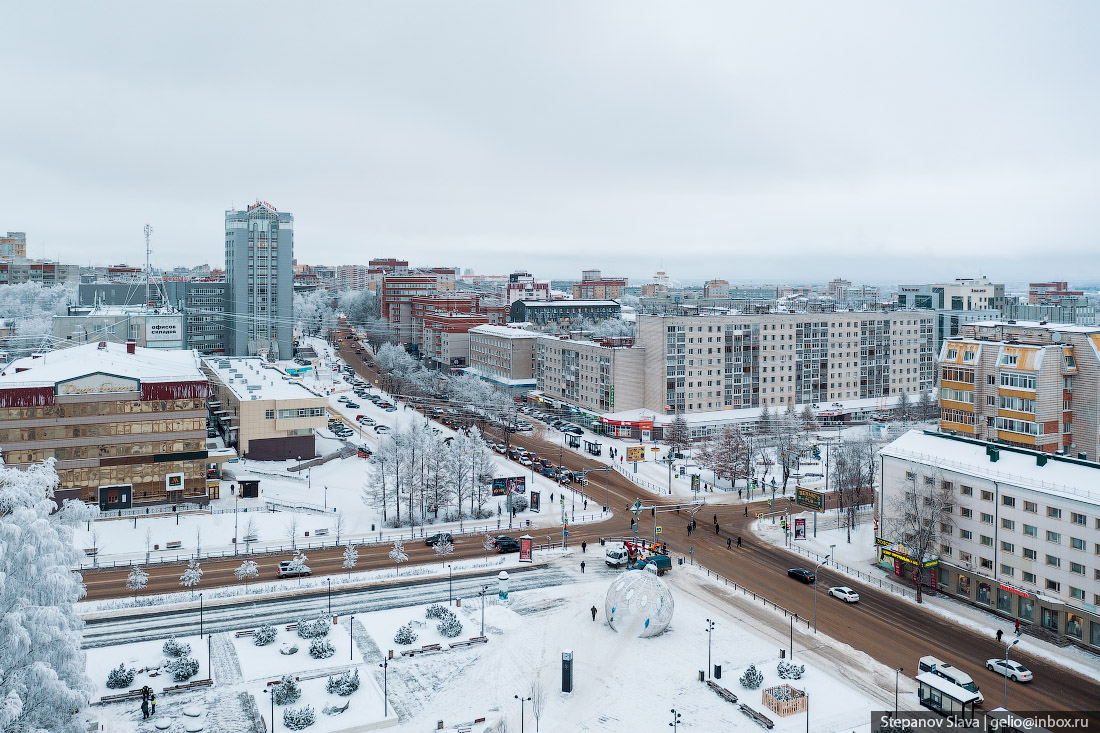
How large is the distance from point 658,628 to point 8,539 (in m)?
25.0

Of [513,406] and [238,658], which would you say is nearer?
[238,658]

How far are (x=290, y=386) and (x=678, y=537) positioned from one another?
134 feet

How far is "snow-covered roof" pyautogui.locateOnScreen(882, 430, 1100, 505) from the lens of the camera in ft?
121

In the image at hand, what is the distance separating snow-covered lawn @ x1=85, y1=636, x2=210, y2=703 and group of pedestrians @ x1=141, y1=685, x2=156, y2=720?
5.26 feet

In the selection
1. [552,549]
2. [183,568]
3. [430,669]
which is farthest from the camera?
[552,549]

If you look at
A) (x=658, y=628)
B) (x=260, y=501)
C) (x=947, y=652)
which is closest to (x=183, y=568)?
(x=260, y=501)

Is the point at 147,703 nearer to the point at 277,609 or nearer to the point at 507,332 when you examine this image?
the point at 277,609

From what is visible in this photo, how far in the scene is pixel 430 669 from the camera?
105 feet

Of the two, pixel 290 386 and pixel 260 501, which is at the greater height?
pixel 290 386

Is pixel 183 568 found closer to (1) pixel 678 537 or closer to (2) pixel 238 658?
(2) pixel 238 658

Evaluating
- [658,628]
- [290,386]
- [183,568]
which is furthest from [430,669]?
[290,386]

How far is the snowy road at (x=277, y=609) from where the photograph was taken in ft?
116

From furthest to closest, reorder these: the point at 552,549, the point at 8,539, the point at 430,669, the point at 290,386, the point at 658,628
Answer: the point at 290,386 → the point at 552,549 → the point at 658,628 → the point at 430,669 → the point at 8,539

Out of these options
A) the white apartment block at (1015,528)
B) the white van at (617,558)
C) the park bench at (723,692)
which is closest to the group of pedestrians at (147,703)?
the park bench at (723,692)
